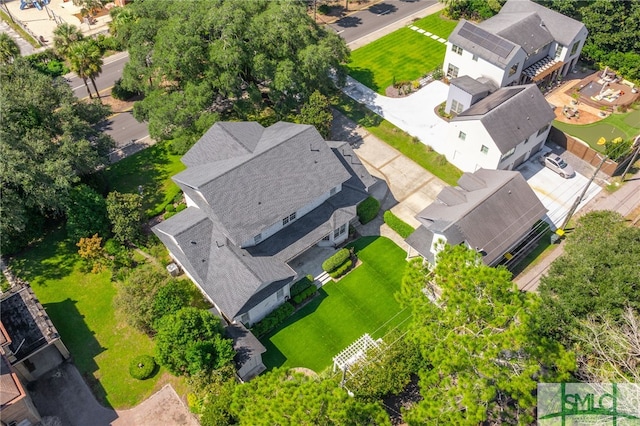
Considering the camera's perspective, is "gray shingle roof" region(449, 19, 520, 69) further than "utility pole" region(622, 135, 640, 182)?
Yes

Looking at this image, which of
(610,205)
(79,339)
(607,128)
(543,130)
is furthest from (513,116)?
(79,339)

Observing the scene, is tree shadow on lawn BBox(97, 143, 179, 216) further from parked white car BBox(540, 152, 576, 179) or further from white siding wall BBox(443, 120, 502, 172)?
parked white car BBox(540, 152, 576, 179)

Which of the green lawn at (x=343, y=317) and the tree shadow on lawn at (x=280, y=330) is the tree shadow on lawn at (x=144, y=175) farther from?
the green lawn at (x=343, y=317)

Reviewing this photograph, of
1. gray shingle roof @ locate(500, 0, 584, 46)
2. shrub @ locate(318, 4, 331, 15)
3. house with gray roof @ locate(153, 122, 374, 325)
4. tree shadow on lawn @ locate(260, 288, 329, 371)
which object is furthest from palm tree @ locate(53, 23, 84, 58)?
gray shingle roof @ locate(500, 0, 584, 46)

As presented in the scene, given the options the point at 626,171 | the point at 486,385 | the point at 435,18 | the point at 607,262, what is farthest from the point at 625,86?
the point at 486,385

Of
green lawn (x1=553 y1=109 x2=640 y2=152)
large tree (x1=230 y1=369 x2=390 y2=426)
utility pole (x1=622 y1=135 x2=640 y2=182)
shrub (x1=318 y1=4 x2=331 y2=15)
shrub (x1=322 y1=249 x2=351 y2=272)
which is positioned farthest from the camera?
shrub (x1=318 y1=4 x2=331 y2=15)

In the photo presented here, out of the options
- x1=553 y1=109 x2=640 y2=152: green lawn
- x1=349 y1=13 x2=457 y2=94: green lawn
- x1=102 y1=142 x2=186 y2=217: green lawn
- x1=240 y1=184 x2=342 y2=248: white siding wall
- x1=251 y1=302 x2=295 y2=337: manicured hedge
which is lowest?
x1=251 y1=302 x2=295 y2=337: manicured hedge
